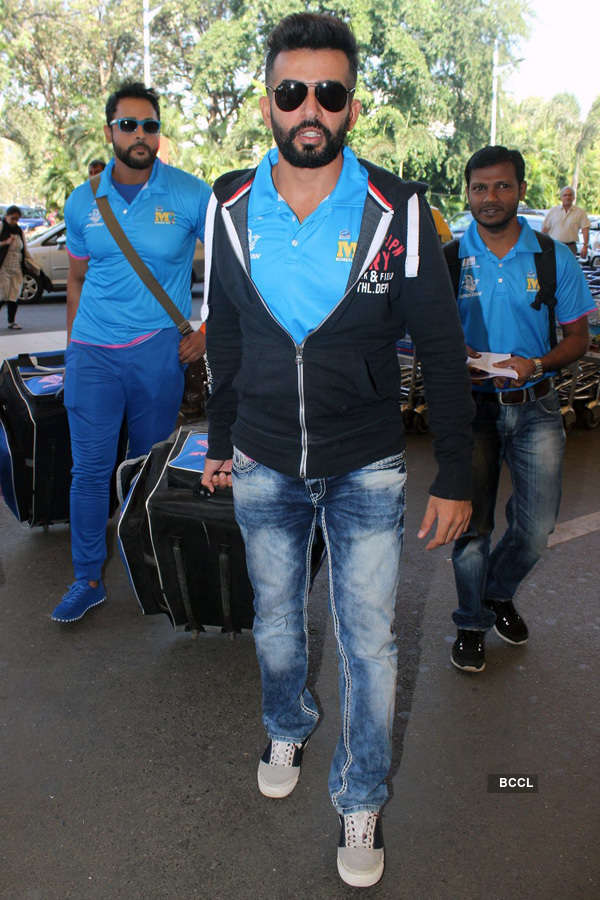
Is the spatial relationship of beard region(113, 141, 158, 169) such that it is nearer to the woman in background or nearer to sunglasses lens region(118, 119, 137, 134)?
sunglasses lens region(118, 119, 137, 134)

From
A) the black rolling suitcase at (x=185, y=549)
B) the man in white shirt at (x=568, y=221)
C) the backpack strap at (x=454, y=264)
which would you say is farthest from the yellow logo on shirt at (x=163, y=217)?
the man in white shirt at (x=568, y=221)

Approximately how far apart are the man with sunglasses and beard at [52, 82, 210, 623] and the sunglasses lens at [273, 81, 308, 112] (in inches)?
67.8

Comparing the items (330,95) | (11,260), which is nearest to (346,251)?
(330,95)

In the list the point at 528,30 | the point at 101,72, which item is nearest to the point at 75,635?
the point at 101,72

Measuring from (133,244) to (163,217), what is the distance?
0.60 feet

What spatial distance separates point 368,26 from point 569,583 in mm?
37666

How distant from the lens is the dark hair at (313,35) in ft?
7.00

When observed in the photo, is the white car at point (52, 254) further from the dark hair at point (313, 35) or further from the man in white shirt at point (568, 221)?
the dark hair at point (313, 35)

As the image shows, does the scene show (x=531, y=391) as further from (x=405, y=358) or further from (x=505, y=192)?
(x=405, y=358)

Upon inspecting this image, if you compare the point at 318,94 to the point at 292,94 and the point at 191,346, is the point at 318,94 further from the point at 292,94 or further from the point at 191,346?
the point at 191,346

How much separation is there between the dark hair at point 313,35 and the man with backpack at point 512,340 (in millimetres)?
1298

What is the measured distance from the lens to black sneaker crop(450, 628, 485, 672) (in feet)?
11.7

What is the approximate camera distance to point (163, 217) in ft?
12.4

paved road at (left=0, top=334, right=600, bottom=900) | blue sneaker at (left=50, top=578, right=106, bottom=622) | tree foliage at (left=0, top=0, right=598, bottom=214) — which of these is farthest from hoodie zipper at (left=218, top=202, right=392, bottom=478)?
tree foliage at (left=0, top=0, right=598, bottom=214)
